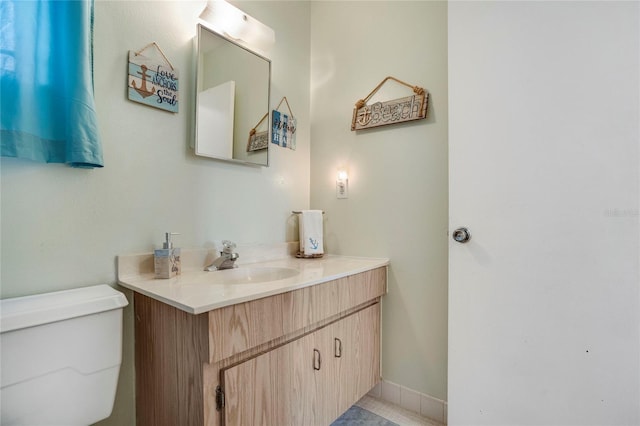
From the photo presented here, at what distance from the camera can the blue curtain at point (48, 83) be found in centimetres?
82

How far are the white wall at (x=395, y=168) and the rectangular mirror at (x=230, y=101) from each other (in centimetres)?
42

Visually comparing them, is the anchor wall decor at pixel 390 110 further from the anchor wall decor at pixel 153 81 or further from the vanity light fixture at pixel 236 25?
the anchor wall decor at pixel 153 81

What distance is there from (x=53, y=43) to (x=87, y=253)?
0.66m

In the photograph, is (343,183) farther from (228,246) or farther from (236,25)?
(236,25)

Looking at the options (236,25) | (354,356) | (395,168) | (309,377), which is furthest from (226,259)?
(236,25)

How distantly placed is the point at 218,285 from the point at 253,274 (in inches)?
14.2

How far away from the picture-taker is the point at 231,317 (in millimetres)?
849

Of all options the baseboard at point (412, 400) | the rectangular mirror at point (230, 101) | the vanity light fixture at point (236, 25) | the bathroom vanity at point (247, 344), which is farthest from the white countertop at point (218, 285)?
the vanity light fixture at point (236, 25)
